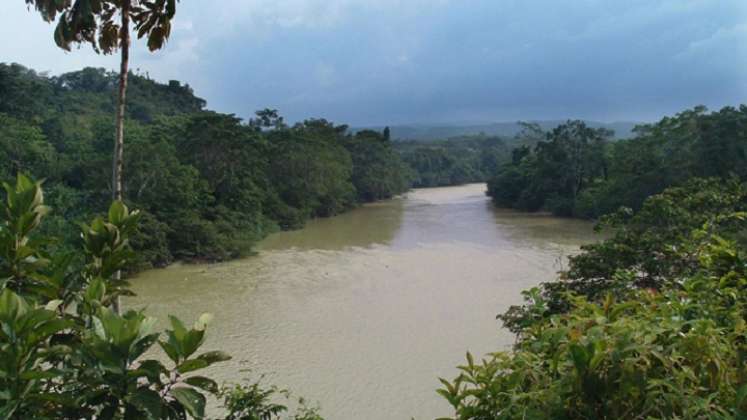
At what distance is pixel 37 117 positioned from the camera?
2041 cm

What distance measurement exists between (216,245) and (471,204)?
825 inches

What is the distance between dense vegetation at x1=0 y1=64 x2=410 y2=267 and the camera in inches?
603

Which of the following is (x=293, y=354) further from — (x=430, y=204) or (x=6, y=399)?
(x=430, y=204)

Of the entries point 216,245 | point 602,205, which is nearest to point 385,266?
point 216,245

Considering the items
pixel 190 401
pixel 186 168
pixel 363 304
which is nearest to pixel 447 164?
pixel 186 168

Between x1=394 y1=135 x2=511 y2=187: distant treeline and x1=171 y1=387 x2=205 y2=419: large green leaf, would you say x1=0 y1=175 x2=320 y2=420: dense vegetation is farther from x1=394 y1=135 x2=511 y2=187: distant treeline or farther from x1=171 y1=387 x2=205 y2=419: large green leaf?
x1=394 y1=135 x2=511 y2=187: distant treeline

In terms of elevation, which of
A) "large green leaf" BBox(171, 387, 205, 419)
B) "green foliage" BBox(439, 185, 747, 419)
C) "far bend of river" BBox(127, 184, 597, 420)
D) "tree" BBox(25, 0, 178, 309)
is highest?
"tree" BBox(25, 0, 178, 309)

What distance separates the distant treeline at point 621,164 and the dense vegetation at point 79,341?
17.7m

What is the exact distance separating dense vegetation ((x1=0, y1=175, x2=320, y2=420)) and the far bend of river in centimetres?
311

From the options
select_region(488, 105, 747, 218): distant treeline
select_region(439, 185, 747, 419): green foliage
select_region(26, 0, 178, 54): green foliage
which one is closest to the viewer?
select_region(439, 185, 747, 419): green foliage

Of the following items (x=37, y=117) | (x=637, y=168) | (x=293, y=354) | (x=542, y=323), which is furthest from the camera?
(x=637, y=168)

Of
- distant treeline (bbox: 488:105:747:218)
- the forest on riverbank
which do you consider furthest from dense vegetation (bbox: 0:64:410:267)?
distant treeline (bbox: 488:105:747:218)

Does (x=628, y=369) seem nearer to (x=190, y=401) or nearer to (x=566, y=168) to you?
A: (x=190, y=401)

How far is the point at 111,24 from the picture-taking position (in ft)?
17.4
